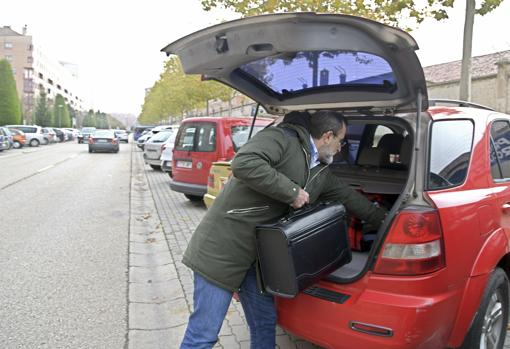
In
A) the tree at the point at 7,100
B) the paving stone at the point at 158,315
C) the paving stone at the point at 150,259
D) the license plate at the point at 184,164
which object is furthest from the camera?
the tree at the point at 7,100

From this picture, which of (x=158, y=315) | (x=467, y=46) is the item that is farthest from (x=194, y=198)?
(x=467, y=46)

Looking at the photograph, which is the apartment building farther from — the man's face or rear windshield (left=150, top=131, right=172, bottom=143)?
the man's face

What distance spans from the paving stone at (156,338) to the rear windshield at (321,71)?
6.71 ft

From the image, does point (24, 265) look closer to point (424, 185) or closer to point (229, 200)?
point (229, 200)

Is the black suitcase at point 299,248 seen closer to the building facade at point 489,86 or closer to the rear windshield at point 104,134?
the building facade at point 489,86

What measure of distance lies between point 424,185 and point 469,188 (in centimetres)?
36

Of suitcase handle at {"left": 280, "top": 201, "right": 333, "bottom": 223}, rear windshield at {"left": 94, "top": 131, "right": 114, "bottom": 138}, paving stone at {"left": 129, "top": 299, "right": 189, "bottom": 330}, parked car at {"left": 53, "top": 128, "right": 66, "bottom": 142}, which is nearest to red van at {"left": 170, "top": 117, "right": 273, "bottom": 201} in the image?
paving stone at {"left": 129, "top": 299, "right": 189, "bottom": 330}

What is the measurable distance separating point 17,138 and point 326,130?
123ft

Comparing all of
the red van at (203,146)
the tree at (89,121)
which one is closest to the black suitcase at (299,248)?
the red van at (203,146)

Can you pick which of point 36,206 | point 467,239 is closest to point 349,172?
point 467,239

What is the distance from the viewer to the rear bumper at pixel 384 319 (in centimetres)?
234

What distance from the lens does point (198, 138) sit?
29.9 feet

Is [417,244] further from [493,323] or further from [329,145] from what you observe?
[493,323]

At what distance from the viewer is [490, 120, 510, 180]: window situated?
3047 mm
